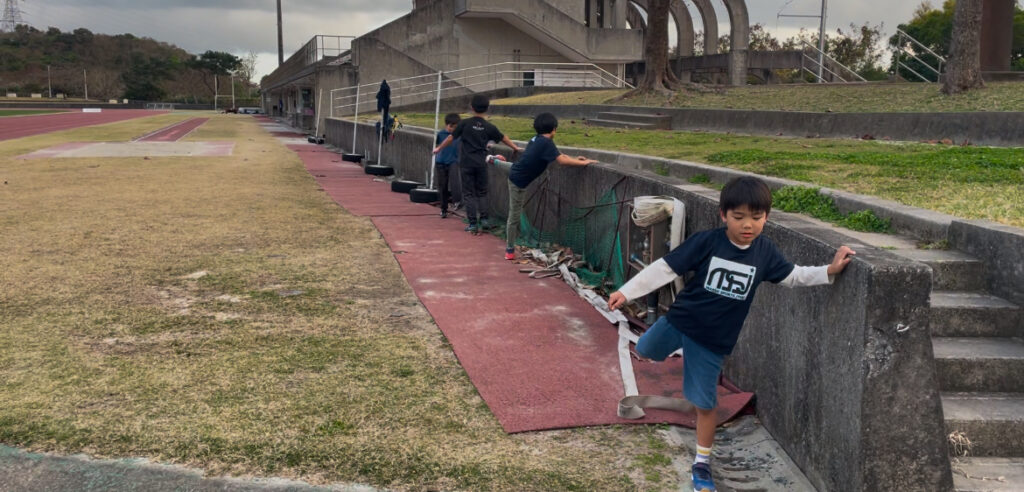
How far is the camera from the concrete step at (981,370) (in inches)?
159

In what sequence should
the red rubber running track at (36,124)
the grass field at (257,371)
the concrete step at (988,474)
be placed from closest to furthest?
the concrete step at (988,474)
the grass field at (257,371)
the red rubber running track at (36,124)

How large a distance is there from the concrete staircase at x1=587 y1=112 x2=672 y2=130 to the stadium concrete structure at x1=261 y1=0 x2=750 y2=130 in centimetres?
1895

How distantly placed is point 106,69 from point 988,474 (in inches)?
6530

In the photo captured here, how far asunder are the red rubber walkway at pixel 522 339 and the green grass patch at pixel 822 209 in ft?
5.56

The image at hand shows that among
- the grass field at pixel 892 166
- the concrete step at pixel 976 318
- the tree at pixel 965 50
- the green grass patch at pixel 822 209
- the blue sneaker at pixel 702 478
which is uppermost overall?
the tree at pixel 965 50

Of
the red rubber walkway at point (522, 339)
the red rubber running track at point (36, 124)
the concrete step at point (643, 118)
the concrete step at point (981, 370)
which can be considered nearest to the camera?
the concrete step at point (981, 370)

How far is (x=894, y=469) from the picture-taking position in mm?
3387

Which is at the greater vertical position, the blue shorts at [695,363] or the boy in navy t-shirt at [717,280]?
the boy in navy t-shirt at [717,280]

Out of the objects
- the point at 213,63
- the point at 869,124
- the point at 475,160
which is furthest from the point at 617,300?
the point at 213,63

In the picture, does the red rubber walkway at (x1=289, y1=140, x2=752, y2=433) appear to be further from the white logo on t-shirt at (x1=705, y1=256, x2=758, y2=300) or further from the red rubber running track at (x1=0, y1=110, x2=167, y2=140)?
the red rubber running track at (x1=0, y1=110, x2=167, y2=140)

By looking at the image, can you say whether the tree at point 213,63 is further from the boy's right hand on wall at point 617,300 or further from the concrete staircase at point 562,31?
the boy's right hand on wall at point 617,300

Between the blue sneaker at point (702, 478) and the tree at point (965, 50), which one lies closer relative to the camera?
the blue sneaker at point (702, 478)

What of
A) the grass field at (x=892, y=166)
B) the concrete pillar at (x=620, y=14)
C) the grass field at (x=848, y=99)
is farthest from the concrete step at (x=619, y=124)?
the concrete pillar at (x=620, y=14)

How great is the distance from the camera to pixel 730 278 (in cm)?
366
